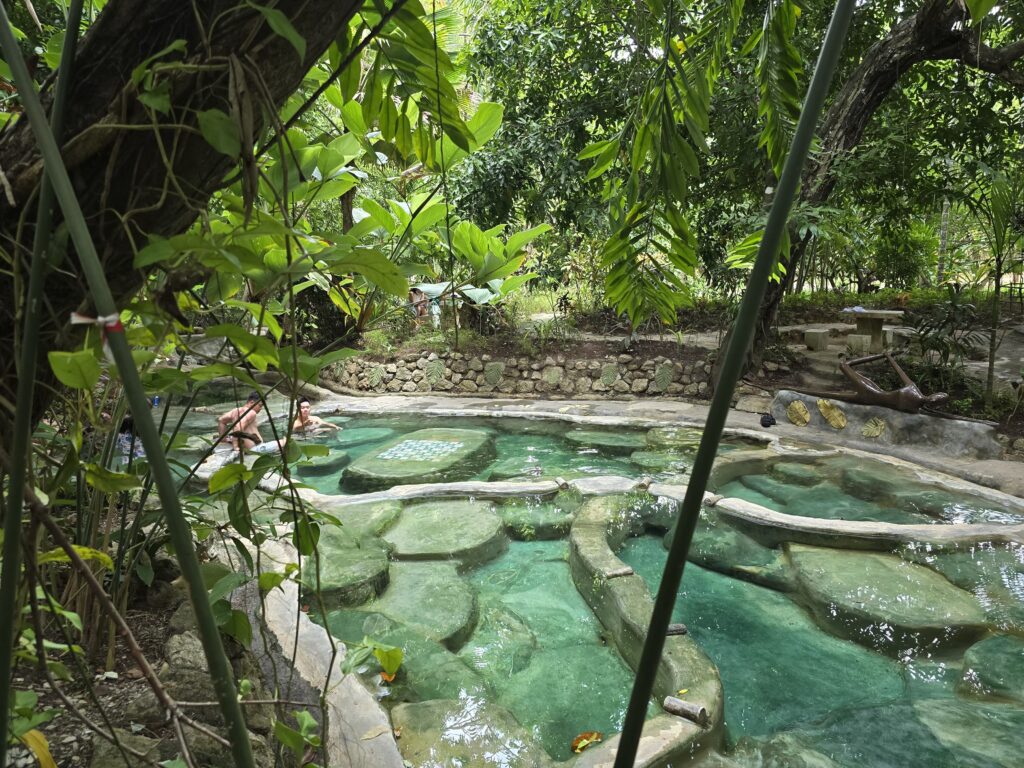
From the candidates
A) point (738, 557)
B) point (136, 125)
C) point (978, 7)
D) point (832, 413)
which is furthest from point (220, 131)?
point (832, 413)

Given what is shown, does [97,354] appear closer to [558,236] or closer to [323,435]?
[323,435]

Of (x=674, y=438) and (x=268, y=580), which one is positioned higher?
(x=268, y=580)

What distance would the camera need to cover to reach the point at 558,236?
29.3 feet

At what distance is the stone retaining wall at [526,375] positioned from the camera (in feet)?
26.8

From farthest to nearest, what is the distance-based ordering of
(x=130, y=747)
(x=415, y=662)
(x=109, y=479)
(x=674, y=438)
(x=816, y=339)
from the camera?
(x=816, y=339) < (x=674, y=438) < (x=415, y=662) < (x=130, y=747) < (x=109, y=479)

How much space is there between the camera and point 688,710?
215 centimetres

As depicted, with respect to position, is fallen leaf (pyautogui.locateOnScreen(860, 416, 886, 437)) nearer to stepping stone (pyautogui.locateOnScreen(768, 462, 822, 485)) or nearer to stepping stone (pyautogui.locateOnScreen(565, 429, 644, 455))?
stepping stone (pyautogui.locateOnScreen(768, 462, 822, 485))

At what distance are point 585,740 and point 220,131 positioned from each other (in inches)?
91.3

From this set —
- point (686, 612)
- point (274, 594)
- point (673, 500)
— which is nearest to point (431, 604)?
point (274, 594)

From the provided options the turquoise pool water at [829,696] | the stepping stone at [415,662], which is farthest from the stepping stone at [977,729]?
the stepping stone at [415,662]

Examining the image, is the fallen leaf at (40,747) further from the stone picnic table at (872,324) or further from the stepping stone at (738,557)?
the stone picnic table at (872,324)

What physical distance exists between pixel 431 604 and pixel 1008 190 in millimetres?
6265

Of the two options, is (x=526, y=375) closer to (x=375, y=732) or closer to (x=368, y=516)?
(x=368, y=516)

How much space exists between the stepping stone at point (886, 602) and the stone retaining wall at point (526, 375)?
175 inches
